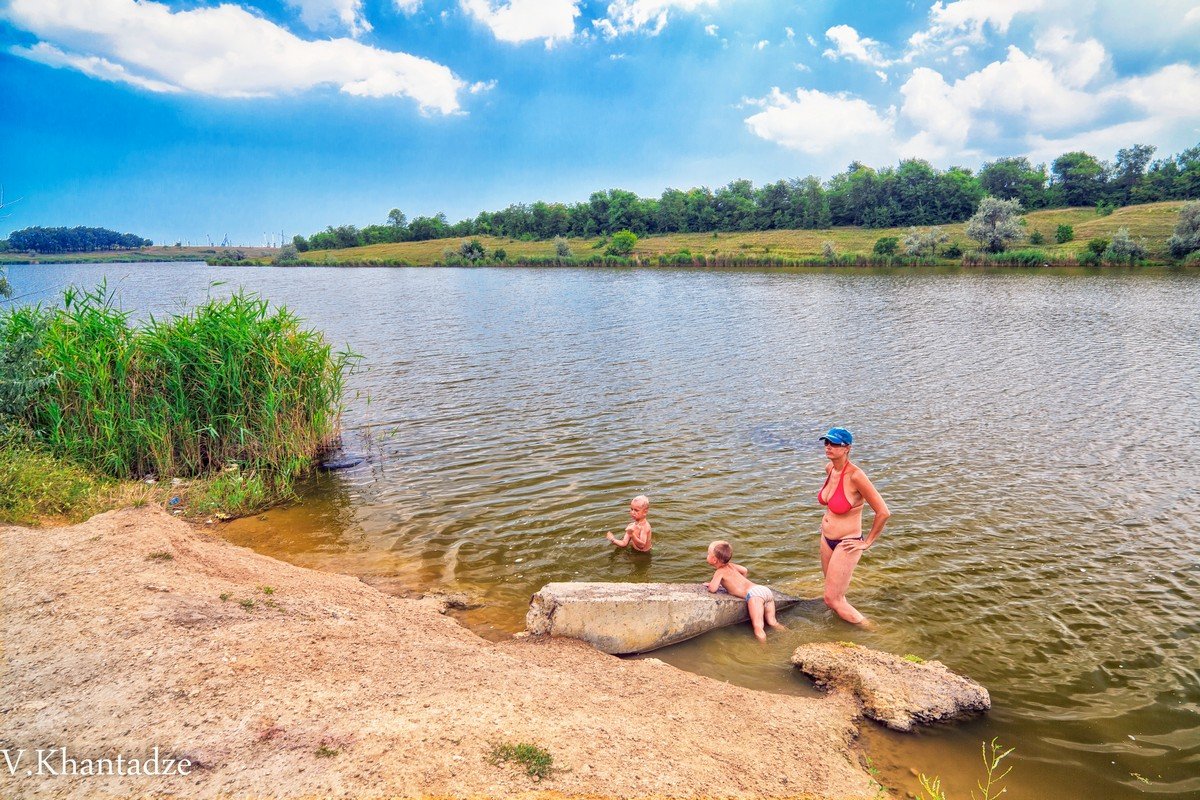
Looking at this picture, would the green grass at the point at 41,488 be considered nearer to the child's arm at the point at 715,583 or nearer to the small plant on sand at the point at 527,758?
the small plant on sand at the point at 527,758

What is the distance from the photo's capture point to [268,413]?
13.1 m

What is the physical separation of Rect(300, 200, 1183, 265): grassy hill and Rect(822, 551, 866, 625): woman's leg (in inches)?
3425

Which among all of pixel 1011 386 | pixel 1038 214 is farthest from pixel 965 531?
pixel 1038 214

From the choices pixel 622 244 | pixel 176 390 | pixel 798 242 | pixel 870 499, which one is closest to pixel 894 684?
pixel 870 499

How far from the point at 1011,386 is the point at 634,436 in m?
14.5

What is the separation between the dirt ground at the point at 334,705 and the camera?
4.50m

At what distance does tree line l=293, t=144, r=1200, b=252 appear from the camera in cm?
12240

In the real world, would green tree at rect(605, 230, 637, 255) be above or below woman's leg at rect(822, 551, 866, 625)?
above

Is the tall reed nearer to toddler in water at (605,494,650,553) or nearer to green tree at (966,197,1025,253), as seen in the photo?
toddler in water at (605,494,650,553)

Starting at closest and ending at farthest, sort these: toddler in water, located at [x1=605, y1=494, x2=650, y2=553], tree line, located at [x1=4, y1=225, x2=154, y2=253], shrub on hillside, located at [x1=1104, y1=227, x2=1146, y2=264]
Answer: toddler in water, located at [x1=605, y1=494, x2=650, y2=553] < shrub on hillside, located at [x1=1104, y1=227, x2=1146, y2=264] < tree line, located at [x1=4, y1=225, x2=154, y2=253]

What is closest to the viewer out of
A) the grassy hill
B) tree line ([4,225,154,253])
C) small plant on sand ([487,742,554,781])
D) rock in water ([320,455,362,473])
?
small plant on sand ([487,742,554,781])

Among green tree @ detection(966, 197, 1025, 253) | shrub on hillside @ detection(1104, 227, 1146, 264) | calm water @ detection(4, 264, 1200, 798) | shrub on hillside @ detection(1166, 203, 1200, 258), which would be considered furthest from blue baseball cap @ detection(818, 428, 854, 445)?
green tree @ detection(966, 197, 1025, 253)

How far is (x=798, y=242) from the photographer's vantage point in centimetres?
11469

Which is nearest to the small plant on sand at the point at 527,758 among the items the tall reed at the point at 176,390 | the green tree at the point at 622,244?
the tall reed at the point at 176,390
